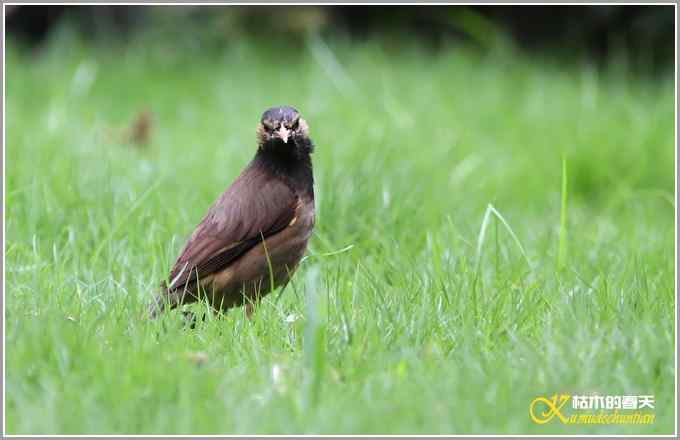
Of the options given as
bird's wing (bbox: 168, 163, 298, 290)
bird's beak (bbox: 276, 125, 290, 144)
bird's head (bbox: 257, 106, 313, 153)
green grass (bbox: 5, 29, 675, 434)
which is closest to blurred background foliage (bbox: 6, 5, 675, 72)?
green grass (bbox: 5, 29, 675, 434)

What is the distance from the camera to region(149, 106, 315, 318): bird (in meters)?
4.50

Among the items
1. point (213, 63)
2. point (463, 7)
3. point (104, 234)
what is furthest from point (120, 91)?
point (104, 234)

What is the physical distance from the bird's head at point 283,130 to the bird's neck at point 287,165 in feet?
0.07

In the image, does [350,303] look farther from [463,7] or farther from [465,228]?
[463,7]

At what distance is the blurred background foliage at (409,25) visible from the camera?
995 cm

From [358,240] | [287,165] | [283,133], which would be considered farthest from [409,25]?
[283,133]

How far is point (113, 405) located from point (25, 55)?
291 inches

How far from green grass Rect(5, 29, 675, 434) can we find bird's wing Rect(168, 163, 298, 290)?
10.0 inches

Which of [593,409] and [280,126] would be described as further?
[280,126]

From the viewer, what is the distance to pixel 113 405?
332 centimetres

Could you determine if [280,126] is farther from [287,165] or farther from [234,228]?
[234,228]

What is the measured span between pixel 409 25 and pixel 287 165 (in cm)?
600

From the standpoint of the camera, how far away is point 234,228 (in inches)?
179

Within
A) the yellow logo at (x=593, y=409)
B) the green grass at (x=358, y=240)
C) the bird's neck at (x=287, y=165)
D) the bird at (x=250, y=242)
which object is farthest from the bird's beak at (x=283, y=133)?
the yellow logo at (x=593, y=409)
